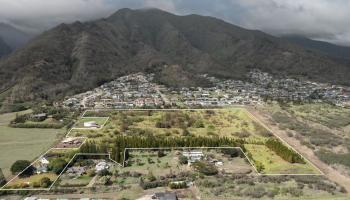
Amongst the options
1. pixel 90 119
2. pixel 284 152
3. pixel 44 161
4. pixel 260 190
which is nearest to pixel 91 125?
pixel 90 119

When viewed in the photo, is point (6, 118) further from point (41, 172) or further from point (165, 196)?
point (165, 196)

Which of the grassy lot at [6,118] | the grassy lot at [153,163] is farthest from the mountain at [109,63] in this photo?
the grassy lot at [153,163]

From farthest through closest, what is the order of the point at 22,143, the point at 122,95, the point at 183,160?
the point at 122,95 → the point at 22,143 → the point at 183,160

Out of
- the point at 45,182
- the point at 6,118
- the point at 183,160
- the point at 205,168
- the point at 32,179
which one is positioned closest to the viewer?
the point at 45,182

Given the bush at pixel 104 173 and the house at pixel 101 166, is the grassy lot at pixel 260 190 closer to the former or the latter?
the bush at pixel 104 173

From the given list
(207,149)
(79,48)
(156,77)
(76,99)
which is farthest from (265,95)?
(79,48)

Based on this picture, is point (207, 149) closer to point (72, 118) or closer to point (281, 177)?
point (281, 177)
